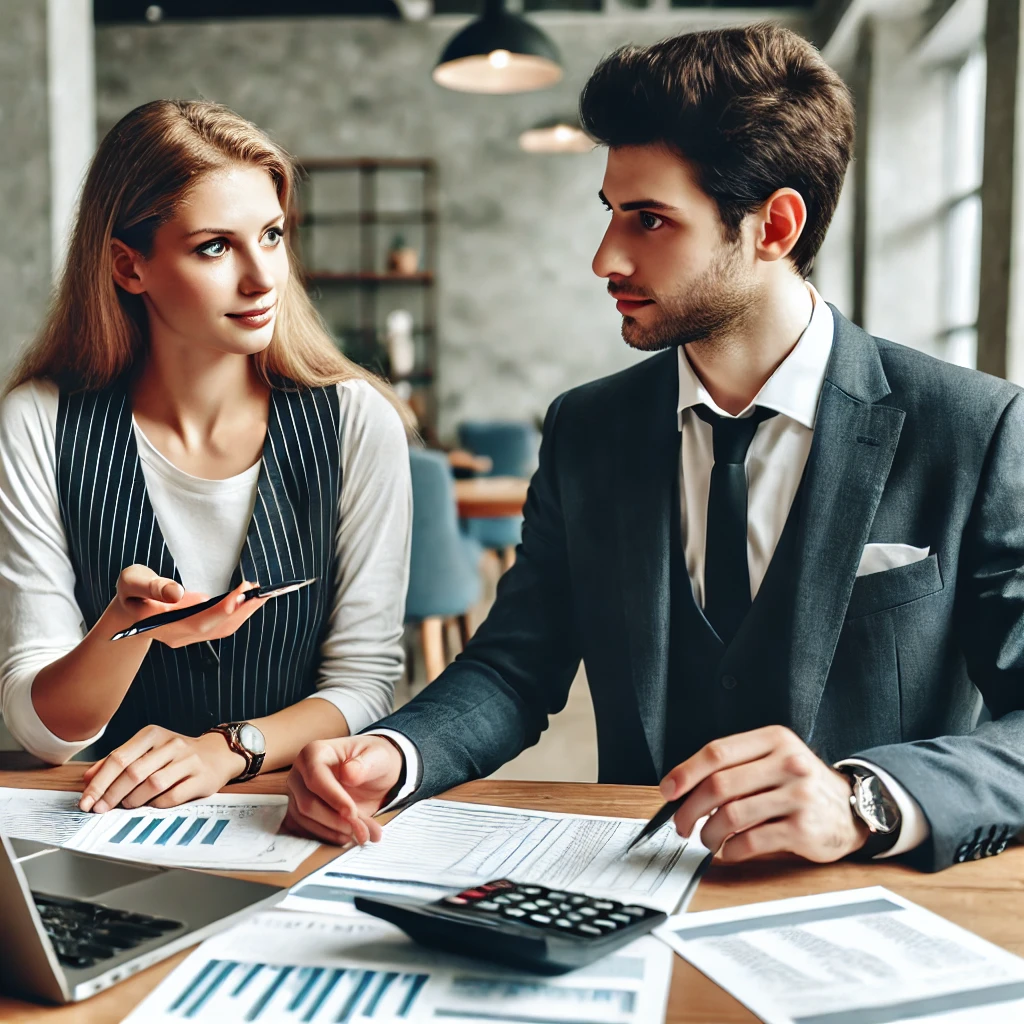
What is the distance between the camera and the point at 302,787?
1019 mm

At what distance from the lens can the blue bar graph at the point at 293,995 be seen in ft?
2.22

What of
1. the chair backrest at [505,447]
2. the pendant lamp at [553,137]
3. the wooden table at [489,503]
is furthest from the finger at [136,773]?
A: the pendant lamp at [553,137]

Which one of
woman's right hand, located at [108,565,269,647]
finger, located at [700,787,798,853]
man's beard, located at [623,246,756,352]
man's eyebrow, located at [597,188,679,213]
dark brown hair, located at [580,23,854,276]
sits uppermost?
dark brown hair, located at [580,23,854,276]

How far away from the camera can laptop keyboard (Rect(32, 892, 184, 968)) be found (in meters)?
0.74

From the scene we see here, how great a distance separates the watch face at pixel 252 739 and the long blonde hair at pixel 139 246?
631 millimetres

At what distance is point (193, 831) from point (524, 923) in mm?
413

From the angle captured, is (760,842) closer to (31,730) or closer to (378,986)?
(378,986)

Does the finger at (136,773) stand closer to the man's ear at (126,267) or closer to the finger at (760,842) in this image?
the finger at (760,842)

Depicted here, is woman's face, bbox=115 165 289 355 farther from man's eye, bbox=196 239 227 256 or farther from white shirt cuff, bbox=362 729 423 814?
white shirt cuff, bbox=362 729 423 814

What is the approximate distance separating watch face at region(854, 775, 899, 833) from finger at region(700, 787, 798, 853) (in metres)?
0.07

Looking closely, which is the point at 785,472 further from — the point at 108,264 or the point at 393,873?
the point at 108,264

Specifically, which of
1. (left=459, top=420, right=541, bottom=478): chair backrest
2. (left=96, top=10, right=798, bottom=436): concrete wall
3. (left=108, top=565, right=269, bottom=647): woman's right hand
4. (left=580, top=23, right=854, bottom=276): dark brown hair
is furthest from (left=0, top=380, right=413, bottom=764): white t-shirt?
(left=96, top=10, right=798, bottom=436): concrete wall

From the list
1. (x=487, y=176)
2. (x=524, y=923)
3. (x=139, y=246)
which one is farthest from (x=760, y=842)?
(x=487, y=176)

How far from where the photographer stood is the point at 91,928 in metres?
0.77
